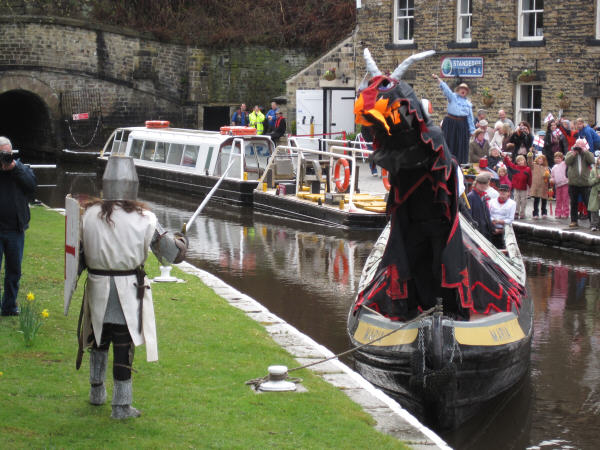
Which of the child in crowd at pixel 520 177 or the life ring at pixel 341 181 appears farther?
the life ring at pixel 341 181

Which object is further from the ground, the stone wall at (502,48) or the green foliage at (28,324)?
the stone wall at (502,48)

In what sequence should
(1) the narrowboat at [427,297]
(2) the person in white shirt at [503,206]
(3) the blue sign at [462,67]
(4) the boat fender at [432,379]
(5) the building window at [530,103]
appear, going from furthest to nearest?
1. (3) the blue sign at [462,67]
2. (5) the building window at [530,103]
3. (2) the person in white shirt at [503,206]
4. (4) the boat fender at [432,379]
5. (1) the narrowboat at [427,297]

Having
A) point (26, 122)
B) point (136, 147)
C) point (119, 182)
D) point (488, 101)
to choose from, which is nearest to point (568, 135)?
point (488, 101)

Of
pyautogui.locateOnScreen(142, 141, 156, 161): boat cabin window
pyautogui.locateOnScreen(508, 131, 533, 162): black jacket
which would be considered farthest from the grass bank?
pyautogui.locateOnScreen(142, 141, 156, 161): boat cabin window

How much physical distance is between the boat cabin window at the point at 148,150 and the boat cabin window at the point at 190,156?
2094mm

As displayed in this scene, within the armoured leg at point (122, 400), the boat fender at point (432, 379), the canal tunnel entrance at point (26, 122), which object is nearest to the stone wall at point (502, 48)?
the canal tunnel entrance at point (26, 122)

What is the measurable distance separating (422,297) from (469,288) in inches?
18.5

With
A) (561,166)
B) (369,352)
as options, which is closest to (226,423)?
(369,352)

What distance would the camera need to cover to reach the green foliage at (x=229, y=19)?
39.5m

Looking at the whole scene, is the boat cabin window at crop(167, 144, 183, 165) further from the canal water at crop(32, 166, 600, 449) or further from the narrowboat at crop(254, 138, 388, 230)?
the narrowboat at crop(254, 138, 388, 230)

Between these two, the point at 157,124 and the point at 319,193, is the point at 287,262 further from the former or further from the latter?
the point at 157,124

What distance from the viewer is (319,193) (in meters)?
22.5

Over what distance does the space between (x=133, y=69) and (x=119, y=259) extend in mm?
32625

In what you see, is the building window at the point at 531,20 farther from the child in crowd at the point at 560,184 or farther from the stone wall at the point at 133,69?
the stone wall at the point at 133,69
